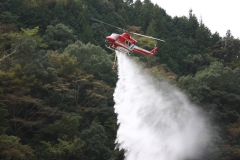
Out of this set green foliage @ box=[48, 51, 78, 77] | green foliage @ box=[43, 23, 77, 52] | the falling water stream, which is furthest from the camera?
green foliage @ box=[43, 23, 77, 52]

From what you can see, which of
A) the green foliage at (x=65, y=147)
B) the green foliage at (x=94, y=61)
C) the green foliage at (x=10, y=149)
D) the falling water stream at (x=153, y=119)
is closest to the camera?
the green foliage at (x=10, y=149)

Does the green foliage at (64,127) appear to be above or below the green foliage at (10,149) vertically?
above

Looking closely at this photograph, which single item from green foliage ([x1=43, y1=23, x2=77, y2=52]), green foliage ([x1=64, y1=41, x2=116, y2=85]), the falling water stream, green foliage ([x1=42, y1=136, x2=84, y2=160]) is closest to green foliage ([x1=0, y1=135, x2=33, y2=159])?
green foliage ([x1=42, y1=136, x2=84, y2=160])

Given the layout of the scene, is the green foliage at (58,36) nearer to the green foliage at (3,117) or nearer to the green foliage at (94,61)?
the green foliage at (94,61)

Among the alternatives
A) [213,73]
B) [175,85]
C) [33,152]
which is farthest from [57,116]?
[213,73]

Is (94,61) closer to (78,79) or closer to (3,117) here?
(78,79)

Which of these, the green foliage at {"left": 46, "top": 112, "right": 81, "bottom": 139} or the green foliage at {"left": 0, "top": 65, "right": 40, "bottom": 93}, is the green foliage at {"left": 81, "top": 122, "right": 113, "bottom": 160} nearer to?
the green foliage at {"left": 46, "top": 112, "right": 81, "bottom": 139}

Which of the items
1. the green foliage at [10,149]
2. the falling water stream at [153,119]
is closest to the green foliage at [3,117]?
the green foliage at [10,149]
